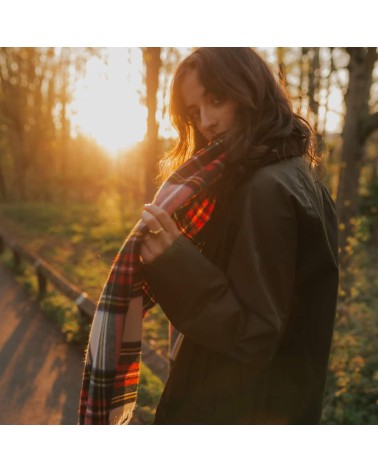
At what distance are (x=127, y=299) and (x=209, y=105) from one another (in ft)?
2.44

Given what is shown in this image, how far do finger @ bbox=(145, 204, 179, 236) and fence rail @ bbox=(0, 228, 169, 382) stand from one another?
2176mm

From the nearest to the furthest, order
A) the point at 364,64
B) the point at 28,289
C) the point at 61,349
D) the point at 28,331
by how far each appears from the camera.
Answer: the point at 61,349 → the point at 28,331 → the point at 364,64 → the point at 28,289

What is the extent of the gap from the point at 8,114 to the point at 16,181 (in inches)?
166

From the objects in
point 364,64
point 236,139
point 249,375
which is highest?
point 364,64

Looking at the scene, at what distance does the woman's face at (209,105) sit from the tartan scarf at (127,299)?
84 mm

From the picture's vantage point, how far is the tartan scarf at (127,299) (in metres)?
1.45

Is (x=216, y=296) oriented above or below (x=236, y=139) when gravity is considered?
below

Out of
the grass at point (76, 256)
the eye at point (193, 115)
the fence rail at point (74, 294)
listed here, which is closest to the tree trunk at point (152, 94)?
the grass at point (76, 256)

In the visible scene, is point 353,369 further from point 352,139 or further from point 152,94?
point 152,94

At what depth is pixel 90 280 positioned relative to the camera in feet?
24.4

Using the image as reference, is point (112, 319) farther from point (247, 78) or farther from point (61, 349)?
point (61, 349)

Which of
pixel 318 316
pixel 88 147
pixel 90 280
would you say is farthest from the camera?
pixel 88 147

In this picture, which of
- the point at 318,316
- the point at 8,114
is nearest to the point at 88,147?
the point at 8,114
